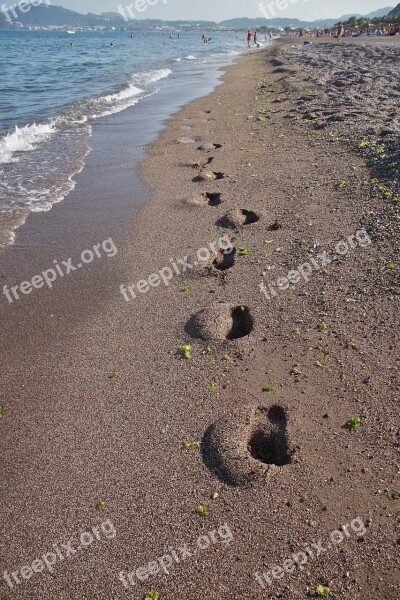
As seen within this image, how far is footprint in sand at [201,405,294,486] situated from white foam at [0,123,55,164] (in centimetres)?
1404

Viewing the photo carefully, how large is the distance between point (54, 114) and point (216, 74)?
2259 centimetres

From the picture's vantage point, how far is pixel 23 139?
17.5 metres

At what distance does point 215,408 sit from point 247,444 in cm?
68

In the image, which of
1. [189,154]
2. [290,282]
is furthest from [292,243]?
[189,154]

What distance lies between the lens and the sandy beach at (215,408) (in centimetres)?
404

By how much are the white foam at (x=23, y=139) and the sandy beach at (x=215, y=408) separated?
7.43 meters

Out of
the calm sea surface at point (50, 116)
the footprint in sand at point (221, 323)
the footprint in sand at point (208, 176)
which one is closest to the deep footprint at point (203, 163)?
the footprint in sand at point (208, 176)

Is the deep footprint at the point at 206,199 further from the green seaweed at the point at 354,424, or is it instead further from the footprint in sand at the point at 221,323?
the green seaweed at the point at 354,424

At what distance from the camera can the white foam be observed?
1593cm

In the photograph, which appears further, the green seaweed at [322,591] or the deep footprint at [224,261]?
the deep footprint at [224,261]

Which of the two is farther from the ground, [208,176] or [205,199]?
[208,176]

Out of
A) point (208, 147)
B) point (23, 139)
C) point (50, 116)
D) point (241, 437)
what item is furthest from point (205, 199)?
point (50, 116)

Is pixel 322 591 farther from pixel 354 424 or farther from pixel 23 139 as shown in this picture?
pixel 23 139

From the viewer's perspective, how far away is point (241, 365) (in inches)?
243
